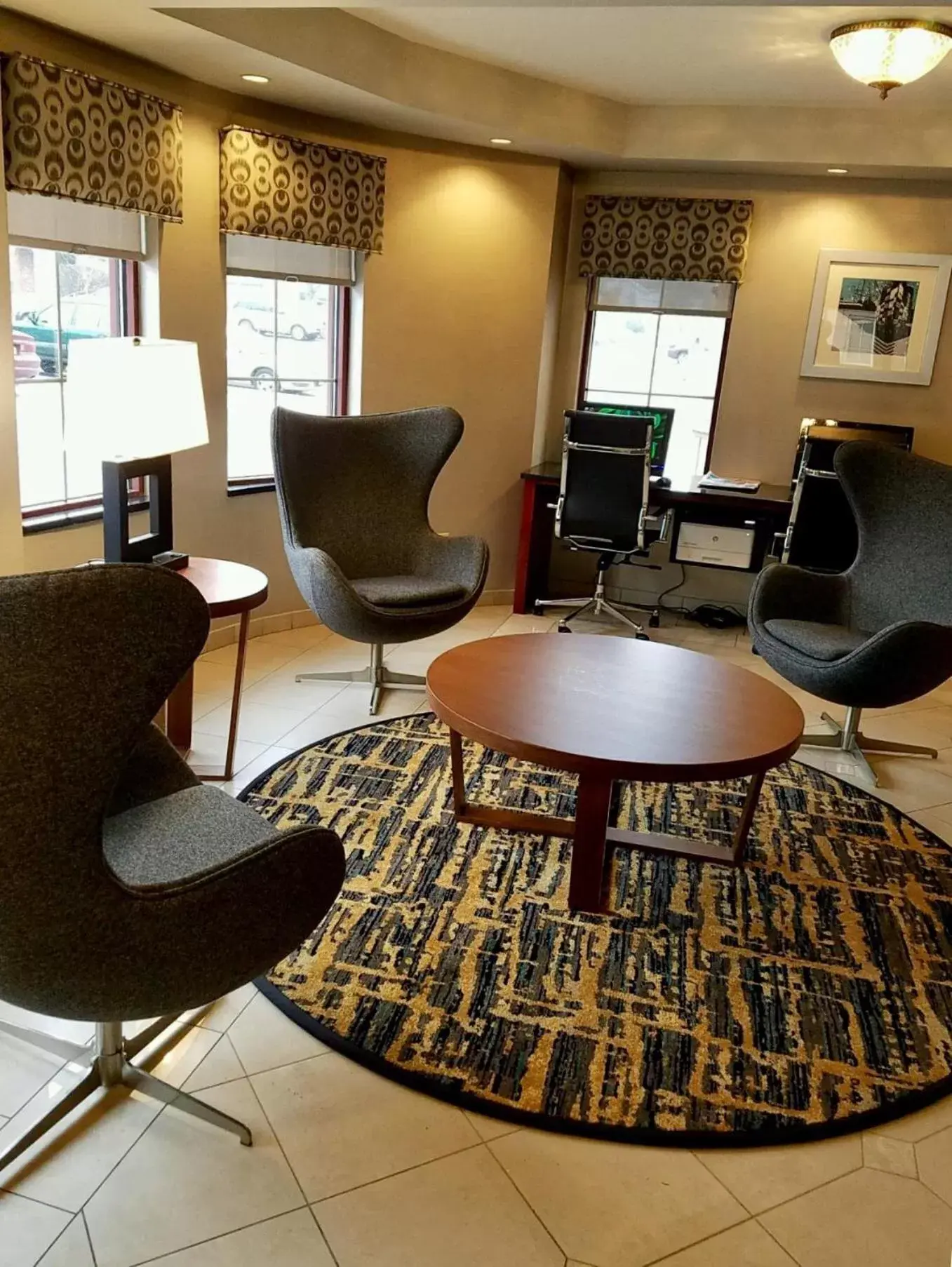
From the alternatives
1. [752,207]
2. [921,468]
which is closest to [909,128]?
[752,207]

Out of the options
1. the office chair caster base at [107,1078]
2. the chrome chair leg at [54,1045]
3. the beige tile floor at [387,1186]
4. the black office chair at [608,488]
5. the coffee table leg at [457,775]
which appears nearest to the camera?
the beige tile floor at [387,1186]

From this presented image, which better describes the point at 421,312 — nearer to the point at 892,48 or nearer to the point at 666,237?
the point at 666,237

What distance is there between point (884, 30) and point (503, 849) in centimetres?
282

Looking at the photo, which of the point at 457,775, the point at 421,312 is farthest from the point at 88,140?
the point at 457,775

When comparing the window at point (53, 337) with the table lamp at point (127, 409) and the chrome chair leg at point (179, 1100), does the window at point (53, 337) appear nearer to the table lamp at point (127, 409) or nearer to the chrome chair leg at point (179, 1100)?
the table lamp at point (127, 409)

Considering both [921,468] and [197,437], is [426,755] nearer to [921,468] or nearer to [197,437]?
[197,437]

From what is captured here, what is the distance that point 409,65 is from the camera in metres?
3.83

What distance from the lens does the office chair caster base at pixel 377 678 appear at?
3.81 m

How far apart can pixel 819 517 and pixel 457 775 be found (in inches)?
95.4

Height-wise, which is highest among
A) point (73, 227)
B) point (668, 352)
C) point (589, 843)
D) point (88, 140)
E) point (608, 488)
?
point (88, 140)

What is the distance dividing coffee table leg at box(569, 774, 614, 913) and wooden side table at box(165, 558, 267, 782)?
3.73ft

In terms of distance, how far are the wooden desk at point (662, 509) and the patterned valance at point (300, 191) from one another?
4.70ft

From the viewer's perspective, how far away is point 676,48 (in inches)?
142

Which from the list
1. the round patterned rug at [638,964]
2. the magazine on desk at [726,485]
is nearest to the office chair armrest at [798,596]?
the round patterned rug at [638,964]
